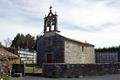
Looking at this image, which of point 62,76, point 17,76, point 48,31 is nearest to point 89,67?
point 62,76

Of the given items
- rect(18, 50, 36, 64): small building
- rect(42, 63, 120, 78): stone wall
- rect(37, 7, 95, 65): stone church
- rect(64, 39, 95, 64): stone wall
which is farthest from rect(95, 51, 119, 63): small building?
rect(42, 63, 120, 78): stone wall

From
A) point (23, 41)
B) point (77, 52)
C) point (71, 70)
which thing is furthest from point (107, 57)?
point (23, 41)

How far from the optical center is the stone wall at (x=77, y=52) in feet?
117

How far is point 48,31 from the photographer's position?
36531mm

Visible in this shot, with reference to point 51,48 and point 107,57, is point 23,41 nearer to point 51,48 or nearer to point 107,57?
point 107,57

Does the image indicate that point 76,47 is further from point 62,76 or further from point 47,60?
point 62,76

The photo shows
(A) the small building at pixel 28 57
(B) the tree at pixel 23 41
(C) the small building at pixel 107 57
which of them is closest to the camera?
(A) the small building at pixel 28 57

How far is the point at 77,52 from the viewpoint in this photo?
37656 mm

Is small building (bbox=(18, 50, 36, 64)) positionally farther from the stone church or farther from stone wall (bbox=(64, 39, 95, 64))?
stone wall (bbox=(64, 39, 95, 64))

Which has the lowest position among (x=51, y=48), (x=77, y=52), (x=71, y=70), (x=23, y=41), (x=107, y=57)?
(x=71, y=70)

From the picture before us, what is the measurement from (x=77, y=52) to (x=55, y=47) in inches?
146

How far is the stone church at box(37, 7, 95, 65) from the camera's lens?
115 feet

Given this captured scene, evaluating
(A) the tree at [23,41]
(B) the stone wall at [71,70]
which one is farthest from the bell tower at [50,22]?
(A) the tree at [23,41]

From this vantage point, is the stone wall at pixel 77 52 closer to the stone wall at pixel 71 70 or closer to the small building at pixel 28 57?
the small building at pixel 28 57
